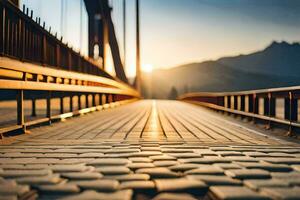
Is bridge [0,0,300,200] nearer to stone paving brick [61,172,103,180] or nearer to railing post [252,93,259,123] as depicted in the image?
stone paving brick [61,172,103,180]

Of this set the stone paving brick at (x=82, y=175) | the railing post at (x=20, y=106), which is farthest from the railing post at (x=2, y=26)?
the stone paving brick at (x=82, y=175)

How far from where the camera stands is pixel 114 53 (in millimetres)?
29219

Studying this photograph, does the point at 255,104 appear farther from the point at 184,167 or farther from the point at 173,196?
the point at 173,196

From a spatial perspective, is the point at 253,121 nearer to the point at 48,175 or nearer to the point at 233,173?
the point at 233,173

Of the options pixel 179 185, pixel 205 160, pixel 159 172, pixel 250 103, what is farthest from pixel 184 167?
pixel 250 103

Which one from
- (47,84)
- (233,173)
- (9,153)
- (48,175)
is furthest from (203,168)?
(47,84)

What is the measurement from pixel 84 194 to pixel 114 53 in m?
27.1

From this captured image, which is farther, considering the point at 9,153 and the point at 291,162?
the point at 9,153

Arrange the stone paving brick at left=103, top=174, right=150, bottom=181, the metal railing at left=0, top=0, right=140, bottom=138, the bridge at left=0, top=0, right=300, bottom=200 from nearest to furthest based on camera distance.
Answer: the bridge at left=0, top=0, right=300, bottom=200 → the stone paving brick at left=103, top=174, right=150, bottom=181 → the metal railing at left=0, top=0, right=140, bottom=138

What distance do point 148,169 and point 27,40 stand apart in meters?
4.10

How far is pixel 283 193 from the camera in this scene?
8.56 feet

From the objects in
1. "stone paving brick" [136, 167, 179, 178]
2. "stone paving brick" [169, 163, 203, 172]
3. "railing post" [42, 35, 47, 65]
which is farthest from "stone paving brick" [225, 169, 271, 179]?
"railing post" [42, 35, 47, 65]

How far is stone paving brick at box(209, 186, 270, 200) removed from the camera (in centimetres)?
248

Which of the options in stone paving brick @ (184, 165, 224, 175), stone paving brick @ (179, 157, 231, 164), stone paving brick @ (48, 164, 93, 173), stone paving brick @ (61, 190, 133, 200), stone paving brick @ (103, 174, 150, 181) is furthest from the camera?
stone paving brick @ (179, 157, 231, 164)
